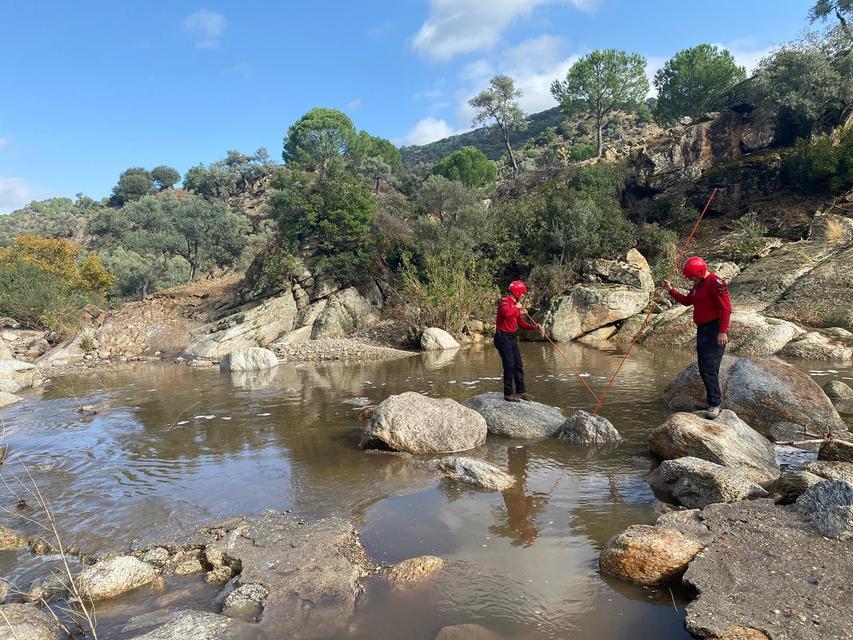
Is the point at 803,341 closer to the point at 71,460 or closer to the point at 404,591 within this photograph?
the point at 404,591

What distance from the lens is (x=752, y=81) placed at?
26094 mm

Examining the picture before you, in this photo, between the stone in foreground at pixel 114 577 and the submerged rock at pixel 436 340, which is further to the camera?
the submerged rock at pixel 436 340

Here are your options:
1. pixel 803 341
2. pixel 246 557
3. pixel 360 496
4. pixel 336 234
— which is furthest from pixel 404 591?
pixel 336 234

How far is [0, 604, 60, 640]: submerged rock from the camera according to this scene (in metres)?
3.36

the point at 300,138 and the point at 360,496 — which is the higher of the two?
the point at 300,138

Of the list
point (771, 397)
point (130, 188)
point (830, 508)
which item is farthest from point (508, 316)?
point (130, 188)

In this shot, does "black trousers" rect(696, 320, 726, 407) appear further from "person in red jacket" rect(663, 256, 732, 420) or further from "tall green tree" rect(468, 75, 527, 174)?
"tall green tree" rect(468, 75, 527, 174)

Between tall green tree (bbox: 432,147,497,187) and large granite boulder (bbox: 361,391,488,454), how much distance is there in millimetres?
44635

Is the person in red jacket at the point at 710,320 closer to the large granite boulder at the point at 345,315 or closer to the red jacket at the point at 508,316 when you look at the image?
the red jacket at the point at 508,316

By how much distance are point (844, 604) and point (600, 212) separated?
69.5 feet

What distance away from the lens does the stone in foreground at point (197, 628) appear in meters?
3.37

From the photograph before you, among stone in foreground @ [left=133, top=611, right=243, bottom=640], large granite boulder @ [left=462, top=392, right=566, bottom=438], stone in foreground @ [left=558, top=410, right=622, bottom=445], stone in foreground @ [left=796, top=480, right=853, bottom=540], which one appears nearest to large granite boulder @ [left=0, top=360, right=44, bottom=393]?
large granite boulder @ [left=462, top=392, right=566, bottom=438]

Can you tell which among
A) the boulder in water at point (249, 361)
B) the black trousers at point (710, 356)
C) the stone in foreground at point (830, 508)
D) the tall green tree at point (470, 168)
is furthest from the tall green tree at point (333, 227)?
the tall green tree at point (470, 168)

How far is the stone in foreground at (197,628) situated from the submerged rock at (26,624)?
2.14 feet
